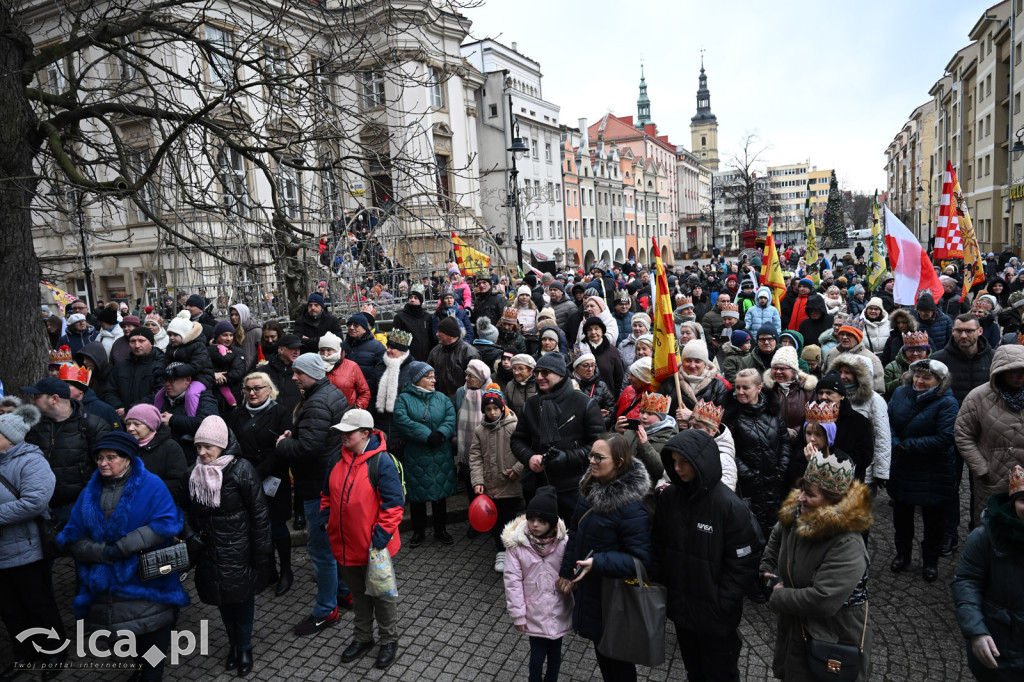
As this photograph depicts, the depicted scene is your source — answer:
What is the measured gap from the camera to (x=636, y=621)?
3666mm

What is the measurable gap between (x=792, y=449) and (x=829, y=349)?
2.77 meters

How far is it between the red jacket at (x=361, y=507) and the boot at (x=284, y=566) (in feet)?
4.58

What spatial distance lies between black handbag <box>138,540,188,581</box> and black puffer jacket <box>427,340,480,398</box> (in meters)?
3.39

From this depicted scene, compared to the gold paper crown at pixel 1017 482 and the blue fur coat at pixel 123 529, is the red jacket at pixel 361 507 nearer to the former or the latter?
the blue fur coat at pixel 123 529

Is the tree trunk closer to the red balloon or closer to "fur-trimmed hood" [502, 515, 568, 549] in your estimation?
the red balloon

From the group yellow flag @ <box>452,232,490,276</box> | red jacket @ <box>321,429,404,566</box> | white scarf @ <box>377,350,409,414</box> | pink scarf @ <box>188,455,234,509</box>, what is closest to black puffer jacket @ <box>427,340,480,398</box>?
white scarf @ <box>377,350,409,414</box>

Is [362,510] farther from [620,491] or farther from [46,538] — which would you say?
[46,538]

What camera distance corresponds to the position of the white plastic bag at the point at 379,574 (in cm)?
460

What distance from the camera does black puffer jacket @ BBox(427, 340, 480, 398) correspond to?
7.37 meters

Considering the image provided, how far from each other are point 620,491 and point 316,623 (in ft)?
9.86

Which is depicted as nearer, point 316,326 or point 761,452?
point 761,452

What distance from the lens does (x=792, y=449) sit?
5.30 metres

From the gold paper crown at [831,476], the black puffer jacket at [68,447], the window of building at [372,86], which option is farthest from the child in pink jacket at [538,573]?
the window of building at [372,86]

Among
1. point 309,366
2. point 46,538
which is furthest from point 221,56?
point 46,538
